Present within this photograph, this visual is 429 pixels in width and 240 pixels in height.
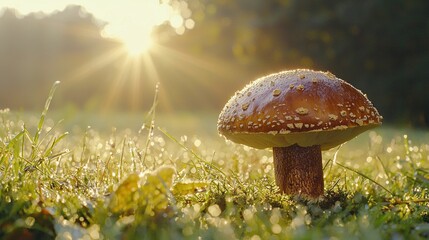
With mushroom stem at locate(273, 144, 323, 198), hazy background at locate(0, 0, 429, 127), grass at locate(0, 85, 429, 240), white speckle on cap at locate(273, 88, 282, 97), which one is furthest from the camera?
hazy background at locate(0, 0, 429, 127)

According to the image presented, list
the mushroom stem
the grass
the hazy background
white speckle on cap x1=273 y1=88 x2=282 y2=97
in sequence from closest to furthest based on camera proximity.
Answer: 1. the grass
2. white speckle on cap x1=273 y1=88 x2=282 y2=97
3. the mushroom stem
4. the hazy background

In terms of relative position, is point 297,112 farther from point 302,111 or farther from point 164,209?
point 164,209

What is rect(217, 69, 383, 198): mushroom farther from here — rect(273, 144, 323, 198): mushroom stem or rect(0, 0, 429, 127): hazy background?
rect(0, 0, 429, 127): hazy background

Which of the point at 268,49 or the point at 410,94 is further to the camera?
the point at 268,49

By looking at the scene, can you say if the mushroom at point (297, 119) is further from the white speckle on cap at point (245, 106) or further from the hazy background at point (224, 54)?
the hazy background at point (224, 54)

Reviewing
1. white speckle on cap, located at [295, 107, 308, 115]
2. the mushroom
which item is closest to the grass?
the mushroom

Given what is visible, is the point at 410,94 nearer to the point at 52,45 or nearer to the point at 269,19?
the point at 269,19

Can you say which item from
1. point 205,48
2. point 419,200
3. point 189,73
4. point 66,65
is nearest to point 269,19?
point 205,48

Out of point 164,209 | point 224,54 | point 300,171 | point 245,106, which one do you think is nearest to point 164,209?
point 164,209
